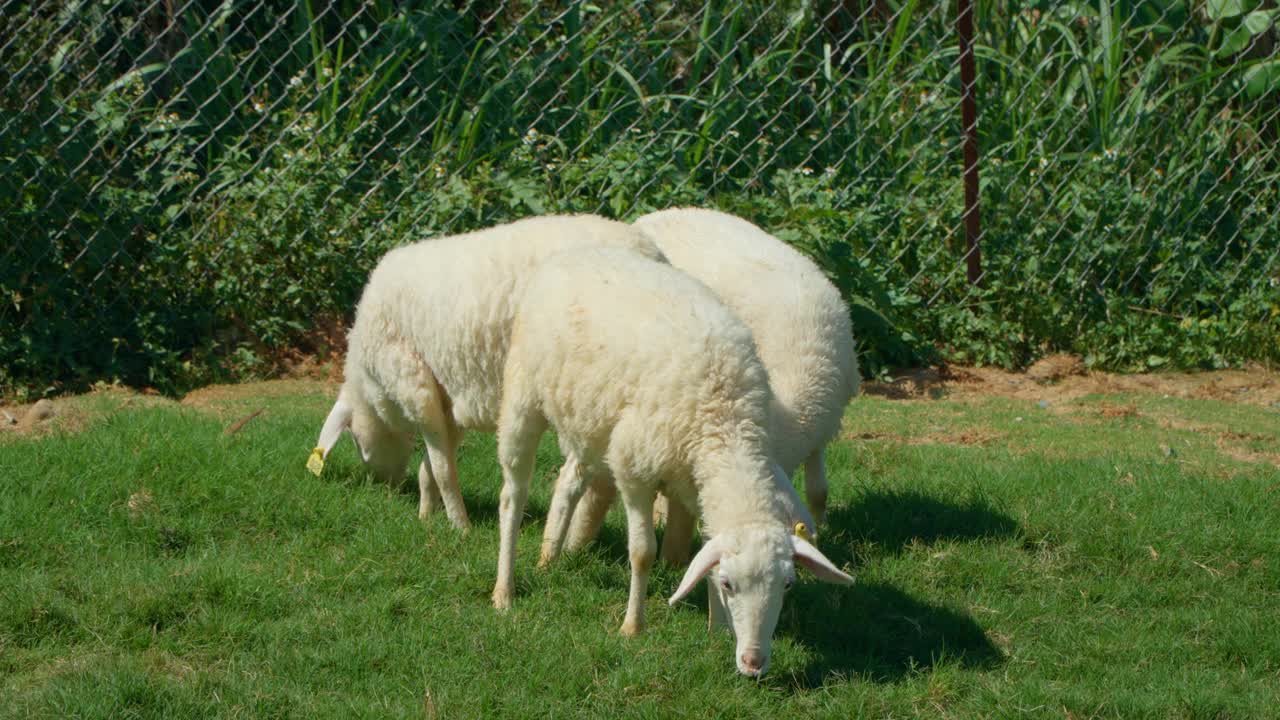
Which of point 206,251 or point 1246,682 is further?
point 206,251

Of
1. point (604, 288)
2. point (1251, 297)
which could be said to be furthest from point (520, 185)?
point (1251, 297)

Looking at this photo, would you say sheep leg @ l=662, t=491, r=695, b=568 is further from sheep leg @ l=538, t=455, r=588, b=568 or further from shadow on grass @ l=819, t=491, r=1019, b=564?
shadow on grass @ l=819, t=491, r=1019, b=564

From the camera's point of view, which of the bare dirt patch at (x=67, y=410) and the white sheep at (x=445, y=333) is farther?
the bare dirt patch at (x=67, y=410)

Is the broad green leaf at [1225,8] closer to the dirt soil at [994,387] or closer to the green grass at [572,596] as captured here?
the dirt soil at [994,387]

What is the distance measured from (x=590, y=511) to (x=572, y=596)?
0.42 metres

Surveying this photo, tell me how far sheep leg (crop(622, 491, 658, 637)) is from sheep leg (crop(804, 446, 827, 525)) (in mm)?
1068

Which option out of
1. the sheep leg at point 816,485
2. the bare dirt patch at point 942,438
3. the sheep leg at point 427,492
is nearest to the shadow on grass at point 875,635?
the sheep leg at point 816,485

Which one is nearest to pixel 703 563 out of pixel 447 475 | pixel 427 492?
pixel 447 475

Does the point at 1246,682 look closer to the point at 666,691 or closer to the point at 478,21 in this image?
the point at 666,691

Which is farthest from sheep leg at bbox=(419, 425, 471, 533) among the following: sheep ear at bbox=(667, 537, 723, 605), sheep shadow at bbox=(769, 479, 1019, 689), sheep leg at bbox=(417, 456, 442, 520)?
sheep ear at bbox=(667, 537, 723, 605)

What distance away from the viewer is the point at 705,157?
751 centimetres

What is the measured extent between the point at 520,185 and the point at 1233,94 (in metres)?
4.22

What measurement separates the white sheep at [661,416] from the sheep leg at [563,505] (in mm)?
290

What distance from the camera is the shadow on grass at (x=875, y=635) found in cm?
391
